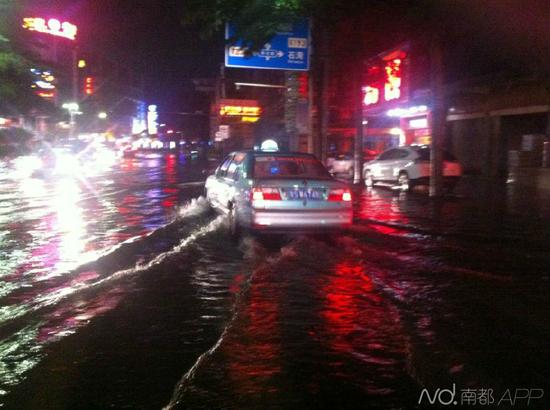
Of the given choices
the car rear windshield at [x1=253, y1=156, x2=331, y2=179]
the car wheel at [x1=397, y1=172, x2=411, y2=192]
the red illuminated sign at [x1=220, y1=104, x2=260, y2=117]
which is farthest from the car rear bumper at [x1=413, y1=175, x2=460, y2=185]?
the red illuminated sign at [x1=220, y1=104, x2=260, y2=117]

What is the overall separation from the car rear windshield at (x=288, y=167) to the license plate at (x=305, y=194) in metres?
0.62

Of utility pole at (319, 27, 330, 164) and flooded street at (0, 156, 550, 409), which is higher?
utility pole at (319, 27, 330, 164)

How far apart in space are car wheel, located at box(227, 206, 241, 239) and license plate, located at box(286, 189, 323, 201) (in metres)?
1.30

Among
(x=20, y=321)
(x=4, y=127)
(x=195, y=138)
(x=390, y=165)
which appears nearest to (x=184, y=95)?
(x=195, y=138)

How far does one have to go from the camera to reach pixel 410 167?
21.3m

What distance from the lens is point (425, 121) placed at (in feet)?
107

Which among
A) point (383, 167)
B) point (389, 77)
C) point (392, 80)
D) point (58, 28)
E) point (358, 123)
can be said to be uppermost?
point (58, 28)

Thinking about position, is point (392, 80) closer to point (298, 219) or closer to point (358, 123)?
point (358, 123)

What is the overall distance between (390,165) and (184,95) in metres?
86.8

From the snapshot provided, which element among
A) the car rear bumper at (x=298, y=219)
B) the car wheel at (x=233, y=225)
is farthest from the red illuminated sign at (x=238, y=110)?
the car rear bumper at (x=298, y=219)

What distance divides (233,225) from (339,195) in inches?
79.9

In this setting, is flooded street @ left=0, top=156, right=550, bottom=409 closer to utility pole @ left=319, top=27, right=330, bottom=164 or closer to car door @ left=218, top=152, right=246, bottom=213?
car door @ left=218, top=152, right=246, bottom=213

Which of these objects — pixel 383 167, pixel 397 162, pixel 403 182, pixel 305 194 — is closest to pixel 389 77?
pixel 383 167

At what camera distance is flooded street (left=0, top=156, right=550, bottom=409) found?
15.9 ft
